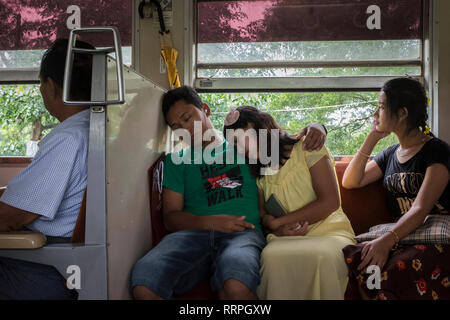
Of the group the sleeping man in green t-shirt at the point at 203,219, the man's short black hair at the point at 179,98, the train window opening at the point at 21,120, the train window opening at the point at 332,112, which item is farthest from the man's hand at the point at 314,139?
the train window opening at the point at 21,120

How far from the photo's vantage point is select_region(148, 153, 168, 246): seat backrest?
222cm

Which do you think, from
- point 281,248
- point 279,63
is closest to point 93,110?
point 281,248

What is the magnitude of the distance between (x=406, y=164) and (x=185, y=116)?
3.94ft

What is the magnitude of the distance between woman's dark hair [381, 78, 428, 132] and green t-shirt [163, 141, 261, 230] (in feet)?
2.82

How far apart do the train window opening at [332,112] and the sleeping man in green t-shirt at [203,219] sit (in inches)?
27.3

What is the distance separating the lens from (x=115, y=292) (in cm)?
168

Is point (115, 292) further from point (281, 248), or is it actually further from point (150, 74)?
point (150, 74)

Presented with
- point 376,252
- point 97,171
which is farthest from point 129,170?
point 376,252

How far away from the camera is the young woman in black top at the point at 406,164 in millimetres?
2062

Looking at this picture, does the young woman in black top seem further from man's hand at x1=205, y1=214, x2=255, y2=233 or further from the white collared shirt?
the white collared shirt

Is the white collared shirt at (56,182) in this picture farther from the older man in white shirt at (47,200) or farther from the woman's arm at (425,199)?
the woman's arm at (425,199)

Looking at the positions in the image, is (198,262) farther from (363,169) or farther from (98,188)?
(363,169)
